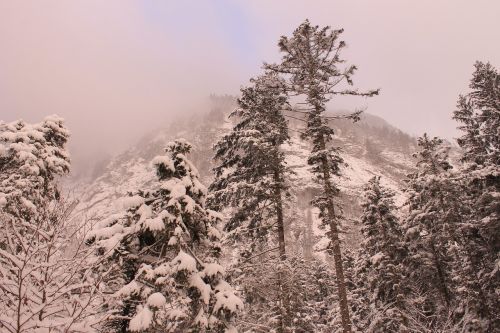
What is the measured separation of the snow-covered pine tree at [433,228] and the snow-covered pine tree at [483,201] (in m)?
0.92

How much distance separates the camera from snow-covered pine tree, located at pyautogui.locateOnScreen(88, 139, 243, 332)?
9.60 meters

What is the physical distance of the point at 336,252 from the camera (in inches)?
598

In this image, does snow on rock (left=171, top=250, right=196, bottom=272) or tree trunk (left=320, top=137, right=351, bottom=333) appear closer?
snow on rock (left=171, top=250, right=196, bottom=272)

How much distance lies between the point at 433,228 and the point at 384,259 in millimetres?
3389

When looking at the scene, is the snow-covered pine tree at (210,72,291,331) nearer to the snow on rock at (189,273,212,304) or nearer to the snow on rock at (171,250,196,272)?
the snow on rock at (189,273,212,304)

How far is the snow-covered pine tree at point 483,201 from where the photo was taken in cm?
1995

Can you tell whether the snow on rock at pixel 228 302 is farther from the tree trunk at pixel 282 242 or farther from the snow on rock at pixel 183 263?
the tree trunk at pixel 282 242

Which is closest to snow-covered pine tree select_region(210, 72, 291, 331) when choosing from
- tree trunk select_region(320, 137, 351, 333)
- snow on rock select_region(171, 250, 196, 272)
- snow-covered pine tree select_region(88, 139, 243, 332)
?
tree trunk select_region(320, 137, 351, 333)

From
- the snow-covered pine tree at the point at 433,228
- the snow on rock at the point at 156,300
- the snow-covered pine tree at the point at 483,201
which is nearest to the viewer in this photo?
the snow on rock at the point at 156,300

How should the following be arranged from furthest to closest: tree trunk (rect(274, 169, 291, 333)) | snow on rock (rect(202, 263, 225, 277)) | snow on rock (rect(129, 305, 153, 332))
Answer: tree trunk (rect(274, 169, 291, 333))
snow on rock (rect(202, 263, 225, 277))
snow on rock (rect(129, 305, 153, 332))

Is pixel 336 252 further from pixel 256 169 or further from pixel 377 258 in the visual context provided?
pixel 377 258

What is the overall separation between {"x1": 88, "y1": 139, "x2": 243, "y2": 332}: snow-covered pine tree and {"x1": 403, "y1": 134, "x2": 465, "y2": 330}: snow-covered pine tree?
600 inches

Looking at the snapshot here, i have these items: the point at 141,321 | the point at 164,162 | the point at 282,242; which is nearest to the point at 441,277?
the point at 282,242

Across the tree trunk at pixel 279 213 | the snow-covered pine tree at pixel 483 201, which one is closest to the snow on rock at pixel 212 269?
the tree trunk at pixel 279 213
